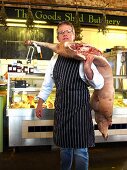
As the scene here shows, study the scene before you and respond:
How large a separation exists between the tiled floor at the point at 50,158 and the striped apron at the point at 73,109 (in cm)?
137

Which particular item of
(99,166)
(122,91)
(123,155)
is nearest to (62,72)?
(99,166)

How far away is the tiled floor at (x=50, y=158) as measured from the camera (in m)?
4.22

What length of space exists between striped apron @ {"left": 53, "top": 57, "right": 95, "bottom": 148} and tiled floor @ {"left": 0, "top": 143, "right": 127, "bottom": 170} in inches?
54.0

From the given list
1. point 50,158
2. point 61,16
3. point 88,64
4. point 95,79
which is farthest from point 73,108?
point 61,16

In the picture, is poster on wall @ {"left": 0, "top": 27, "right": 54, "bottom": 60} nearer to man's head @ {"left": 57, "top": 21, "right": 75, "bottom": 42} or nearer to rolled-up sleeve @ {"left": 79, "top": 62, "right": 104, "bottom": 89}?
man's head @ {"left": 57, "top": 21, "right": 75, "bottom": 42}

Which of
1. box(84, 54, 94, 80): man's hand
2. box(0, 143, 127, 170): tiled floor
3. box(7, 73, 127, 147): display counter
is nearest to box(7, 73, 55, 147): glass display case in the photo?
box(7, 73, 127, 147): display counter

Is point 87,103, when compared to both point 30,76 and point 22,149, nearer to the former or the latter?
point 30,76

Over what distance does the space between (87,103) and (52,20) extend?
471 centimetres

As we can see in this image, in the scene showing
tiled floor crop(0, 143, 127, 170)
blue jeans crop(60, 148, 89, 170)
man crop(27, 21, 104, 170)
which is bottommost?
tiled floor crop(0, 143, 127, 170)

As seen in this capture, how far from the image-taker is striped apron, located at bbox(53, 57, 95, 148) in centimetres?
291

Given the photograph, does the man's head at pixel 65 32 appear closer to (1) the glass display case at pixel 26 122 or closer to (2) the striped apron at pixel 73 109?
(2) the striped apron at pixel 73 109

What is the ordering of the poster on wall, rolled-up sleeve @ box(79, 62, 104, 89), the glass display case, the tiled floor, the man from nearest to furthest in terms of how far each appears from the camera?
1. rolled-up sleeve @ box(79, 62, 104, 89)
2. the man
3. the tiled floor
4. the glass display case
5. the poster on wall

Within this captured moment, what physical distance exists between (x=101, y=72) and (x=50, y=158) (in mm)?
2266

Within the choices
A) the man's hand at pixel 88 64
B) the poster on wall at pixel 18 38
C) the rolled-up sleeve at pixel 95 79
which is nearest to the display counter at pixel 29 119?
the rolled-up sleeve at pixel 95 79
